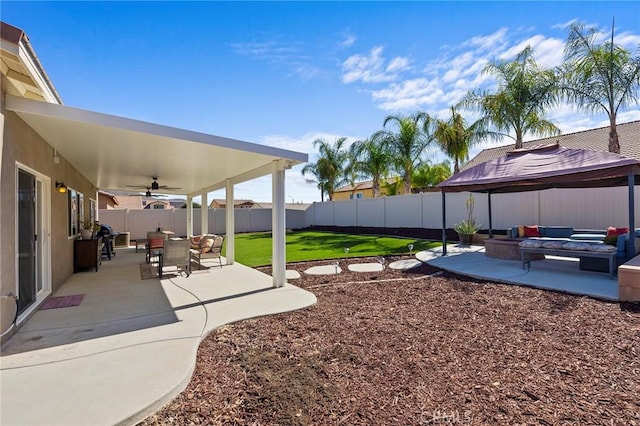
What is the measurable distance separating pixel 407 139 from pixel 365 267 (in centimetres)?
1518

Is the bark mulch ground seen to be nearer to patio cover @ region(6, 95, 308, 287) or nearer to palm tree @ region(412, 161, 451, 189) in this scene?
patio cover @ region(6, 95, 308, 287)

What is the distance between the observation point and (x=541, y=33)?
1218cm

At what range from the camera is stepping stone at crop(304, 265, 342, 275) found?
8.92 metres

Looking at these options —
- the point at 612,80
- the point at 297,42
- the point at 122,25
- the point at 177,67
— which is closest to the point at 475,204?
the point at 612,80

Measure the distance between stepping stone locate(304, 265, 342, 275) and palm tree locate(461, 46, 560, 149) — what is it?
39.3ft

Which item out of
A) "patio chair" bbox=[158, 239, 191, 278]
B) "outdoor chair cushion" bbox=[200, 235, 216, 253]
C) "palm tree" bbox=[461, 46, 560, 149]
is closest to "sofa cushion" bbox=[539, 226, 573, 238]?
"palm tree" bbox=[461, 46, 560, 149]

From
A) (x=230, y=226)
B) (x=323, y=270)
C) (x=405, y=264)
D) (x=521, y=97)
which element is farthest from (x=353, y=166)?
(x=323, y=270)

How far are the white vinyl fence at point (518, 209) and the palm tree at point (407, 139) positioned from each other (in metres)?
3.02

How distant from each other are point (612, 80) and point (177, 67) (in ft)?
49.8

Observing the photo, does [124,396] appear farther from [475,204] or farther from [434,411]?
[475,204]

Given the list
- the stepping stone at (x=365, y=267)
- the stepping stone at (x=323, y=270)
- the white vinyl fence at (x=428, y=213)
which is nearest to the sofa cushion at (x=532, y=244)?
the stepping stone at (x=365, y=267)

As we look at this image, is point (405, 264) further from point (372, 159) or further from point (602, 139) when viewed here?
point (602, 139)

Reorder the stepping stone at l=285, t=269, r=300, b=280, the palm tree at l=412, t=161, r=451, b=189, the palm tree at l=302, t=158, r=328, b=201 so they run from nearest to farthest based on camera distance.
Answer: the stepping stone at l=285, t=269, r=300, b=280 → the palm tree at l=412, t=161, r=451, b=189 → the palm tree at l=302, t=158, r=328, b=201

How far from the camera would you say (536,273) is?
827cm
